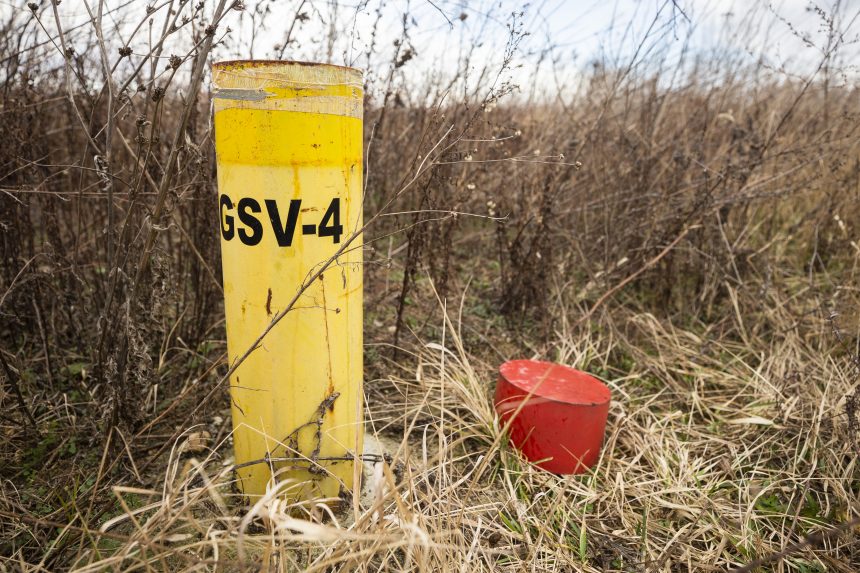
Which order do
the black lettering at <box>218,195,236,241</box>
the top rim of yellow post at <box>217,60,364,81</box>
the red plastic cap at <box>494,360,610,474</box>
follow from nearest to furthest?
the top rim of yellow post at <box>217,60,364,81</box>, the black lettering at <box>218,195,236,241</box>, the red plastic cap at <box>494,360,610,474</box>

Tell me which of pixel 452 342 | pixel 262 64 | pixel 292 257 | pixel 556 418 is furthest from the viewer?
pixel 452 342

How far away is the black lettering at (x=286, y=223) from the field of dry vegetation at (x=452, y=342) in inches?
9.2

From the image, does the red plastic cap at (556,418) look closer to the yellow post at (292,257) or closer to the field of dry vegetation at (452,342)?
the field of dry vegetation at (452,342)

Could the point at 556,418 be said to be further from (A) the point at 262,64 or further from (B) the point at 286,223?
(A) the point at 262,64

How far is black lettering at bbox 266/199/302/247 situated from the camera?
47.5 inches

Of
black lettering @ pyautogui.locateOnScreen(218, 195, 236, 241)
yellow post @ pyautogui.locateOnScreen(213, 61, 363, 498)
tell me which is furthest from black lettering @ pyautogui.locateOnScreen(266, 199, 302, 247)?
black lettering @ pyautogui.locateOnScreen(218, 195, 236, 241)

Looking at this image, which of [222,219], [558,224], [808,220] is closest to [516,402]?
[222,219]

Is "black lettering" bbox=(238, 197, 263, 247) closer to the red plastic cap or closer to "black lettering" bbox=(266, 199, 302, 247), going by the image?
"black lettering" bbox=(266, 199, 302, 247)

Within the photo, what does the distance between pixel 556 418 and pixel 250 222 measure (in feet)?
3.83

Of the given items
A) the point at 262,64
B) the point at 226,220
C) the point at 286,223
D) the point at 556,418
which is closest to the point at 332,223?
the point at 286,223

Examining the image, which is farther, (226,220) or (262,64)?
(226,220)

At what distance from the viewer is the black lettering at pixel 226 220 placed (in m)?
1.25

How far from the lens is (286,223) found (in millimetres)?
1224

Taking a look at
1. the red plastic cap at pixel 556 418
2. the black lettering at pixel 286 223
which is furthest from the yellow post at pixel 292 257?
the red plastic cap at pixel 556 418
